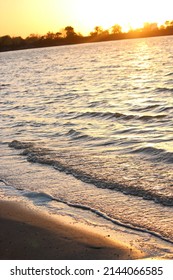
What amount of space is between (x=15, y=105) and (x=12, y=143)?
11.3 meters

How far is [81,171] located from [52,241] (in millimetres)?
3875

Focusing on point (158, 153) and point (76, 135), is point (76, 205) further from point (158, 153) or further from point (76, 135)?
point (76, 135)

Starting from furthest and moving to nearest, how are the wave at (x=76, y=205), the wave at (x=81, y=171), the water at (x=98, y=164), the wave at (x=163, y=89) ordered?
the wave at (x=163, y=89) → the wave at (x=81, y=171) → the water at (x=98, y=164) → the wave at (x=76, y=205)

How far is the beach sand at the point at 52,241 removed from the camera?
557cm

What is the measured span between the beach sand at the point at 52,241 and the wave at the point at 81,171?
1.69 meters

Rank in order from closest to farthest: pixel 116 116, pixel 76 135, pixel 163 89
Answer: pixel 76 135 < pixel 116 116 < pixel 163 89

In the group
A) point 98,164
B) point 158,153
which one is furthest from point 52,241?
point 158,153

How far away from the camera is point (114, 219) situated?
23.2 ft

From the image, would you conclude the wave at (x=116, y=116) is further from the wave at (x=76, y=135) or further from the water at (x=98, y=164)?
the wave at (x=76, y=135)

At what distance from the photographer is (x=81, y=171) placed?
980cm

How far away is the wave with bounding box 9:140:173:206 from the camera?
26.2ft

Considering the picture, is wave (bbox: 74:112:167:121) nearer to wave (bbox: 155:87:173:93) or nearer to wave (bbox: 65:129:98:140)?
wave (bbox: 65:129:98:140)

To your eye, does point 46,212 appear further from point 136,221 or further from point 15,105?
point 15,105

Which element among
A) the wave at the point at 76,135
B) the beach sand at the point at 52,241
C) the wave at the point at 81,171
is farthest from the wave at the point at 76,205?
the wave at the point at 76,135
